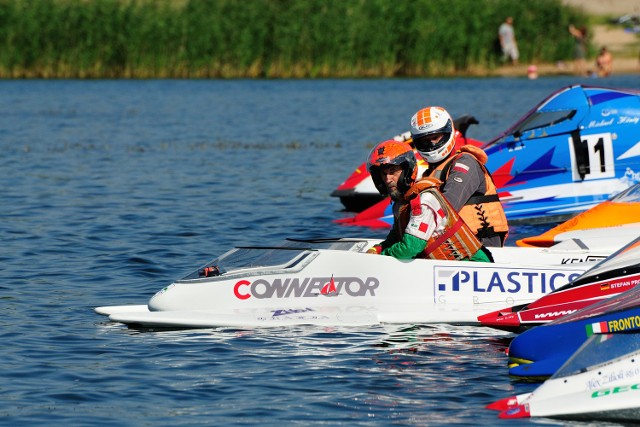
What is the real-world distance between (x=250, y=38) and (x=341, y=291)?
40.8m

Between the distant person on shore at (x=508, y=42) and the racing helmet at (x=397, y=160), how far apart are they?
4084 centimetres

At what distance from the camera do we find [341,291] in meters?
10.6

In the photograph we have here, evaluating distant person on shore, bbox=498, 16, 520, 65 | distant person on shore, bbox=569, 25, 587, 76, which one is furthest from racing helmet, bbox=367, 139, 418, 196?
distant person on shore, bbox=569, 25, 587, 76

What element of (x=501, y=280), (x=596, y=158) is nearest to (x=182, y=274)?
(x=501, y=280)

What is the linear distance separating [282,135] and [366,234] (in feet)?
50.0

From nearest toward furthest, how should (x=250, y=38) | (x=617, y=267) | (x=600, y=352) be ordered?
1. (x=600, y=352)
2. (x=617, y=267)
3. (x=250, y=38)

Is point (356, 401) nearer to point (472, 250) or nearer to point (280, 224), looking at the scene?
point (472, 250)

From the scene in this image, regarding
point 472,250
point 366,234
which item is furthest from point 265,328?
point 366,234

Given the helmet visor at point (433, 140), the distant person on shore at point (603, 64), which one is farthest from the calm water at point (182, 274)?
the distant person on shore at point (603, 64)

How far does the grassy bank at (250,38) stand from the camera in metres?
49.9

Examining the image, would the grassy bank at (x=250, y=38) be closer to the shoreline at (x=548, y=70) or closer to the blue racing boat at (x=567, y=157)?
the shoreline at (x=548, y=70)

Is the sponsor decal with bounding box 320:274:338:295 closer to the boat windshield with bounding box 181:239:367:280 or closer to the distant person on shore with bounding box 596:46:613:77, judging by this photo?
the boat windshield with bounding box 181:239:367:280

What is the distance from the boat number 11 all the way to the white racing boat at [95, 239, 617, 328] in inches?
274

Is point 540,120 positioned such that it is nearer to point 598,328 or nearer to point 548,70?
point 598,328
